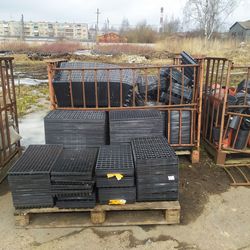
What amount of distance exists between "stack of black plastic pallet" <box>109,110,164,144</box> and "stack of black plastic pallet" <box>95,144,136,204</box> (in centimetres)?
90

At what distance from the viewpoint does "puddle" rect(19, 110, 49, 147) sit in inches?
222

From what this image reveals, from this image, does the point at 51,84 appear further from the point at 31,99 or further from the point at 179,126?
the point at 31,99

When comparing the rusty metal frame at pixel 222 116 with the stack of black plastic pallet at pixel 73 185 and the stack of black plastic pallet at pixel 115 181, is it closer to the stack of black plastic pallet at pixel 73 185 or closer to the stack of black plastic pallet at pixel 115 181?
the stack of black plastic pallet at pixel 115 181

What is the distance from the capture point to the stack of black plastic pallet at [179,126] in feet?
14.8

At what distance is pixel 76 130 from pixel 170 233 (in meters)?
1.94

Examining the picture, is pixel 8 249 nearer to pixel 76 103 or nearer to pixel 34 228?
pixel 34 228

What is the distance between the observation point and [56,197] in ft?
10.3

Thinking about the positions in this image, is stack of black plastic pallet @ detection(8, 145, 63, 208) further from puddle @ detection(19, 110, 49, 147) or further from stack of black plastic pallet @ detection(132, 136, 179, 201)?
puddle @ detection(19, 110, 49, 147)

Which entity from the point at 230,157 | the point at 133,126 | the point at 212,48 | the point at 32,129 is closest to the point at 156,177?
the point at 133,126

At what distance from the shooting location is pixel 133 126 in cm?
409

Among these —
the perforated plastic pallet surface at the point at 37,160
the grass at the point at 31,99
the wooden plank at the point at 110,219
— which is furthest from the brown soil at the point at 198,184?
the grass at the point at 31,99

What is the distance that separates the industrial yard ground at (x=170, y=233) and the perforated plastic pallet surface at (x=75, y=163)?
0.67 meters

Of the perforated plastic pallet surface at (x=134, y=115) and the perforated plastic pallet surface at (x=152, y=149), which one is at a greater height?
the perforated plastic pallet surface at (x=134, y=115)

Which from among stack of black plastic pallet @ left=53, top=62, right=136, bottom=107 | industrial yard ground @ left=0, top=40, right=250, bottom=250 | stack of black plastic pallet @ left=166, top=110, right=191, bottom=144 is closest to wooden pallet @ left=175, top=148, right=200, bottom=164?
stack of black plastic pallet @ left=166, top=110, right=191, bottom=144
